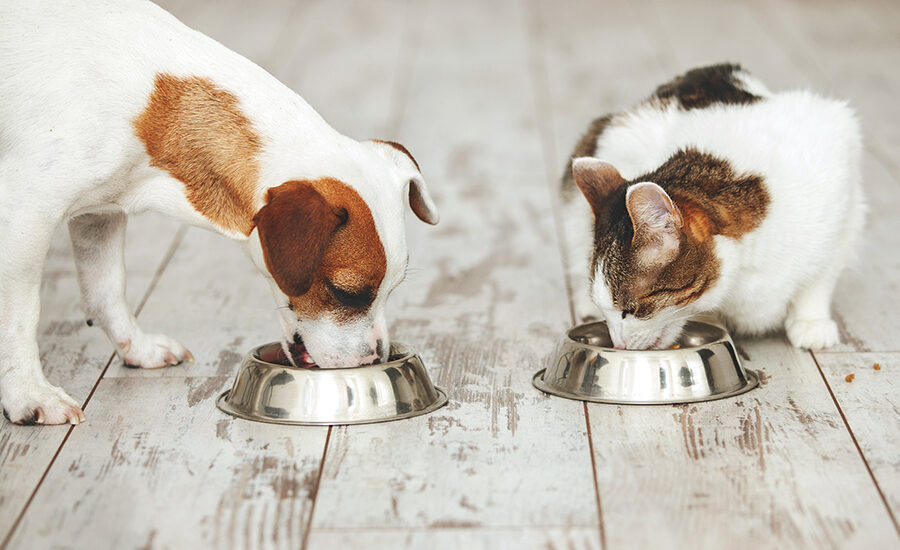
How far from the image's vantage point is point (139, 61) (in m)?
2.29

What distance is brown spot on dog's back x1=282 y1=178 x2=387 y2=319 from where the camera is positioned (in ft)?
7.03

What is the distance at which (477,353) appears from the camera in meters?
2.78

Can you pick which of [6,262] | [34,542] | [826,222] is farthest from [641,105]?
[34,542]

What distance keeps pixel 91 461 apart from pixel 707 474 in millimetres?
1234

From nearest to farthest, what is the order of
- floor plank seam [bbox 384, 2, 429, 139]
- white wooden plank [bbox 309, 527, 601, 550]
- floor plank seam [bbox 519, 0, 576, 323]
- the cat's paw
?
white wooden plank [bbox 309, 527, 601, 550] < the cat's paw < floor plank seam [bbox 519, 0, 576, 323] < floor plank seam [bbox 384, 2, 429, 139]

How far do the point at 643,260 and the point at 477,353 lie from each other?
58 cm

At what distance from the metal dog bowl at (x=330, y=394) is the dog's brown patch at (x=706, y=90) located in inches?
46.7

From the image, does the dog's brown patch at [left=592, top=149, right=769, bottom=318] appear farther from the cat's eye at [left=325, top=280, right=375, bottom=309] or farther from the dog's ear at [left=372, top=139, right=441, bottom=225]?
the cat's eye at [left=325, top=280, right=375, bottom=309]

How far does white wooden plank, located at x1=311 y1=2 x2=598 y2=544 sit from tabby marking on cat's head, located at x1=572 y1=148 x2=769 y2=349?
11.2 inches

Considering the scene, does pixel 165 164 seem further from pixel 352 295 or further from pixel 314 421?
pixel 314 421

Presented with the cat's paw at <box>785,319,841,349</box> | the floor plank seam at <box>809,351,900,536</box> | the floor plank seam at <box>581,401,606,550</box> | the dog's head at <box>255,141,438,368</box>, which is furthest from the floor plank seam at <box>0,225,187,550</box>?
the cat's paw at <box>785,319,841,349</box>

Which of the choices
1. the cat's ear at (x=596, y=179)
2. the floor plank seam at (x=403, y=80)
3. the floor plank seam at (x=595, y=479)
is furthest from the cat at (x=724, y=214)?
the floor plank seam at (x=403, y=80)

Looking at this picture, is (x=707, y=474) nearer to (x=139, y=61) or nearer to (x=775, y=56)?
(x=139, y=61)

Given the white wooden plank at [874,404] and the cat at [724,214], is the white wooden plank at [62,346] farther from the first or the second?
the white wooden plank at [874,404]
